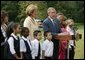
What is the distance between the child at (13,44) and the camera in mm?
7176

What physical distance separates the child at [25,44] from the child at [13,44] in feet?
0.34

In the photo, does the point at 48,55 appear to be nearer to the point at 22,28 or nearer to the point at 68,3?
the point at 22,28

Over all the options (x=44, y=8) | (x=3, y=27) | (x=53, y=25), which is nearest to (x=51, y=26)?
(x=53, y=25)

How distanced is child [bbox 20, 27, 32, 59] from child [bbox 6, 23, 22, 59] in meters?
0.10

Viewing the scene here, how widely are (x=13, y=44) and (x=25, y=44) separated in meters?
0.29

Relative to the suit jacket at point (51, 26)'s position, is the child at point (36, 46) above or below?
below

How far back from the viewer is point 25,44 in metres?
7.41

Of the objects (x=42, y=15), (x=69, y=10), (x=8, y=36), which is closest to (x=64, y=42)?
(x=8, y=36)

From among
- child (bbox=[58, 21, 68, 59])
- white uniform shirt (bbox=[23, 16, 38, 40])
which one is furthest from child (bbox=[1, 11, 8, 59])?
child (bbox=[58, 21, 68, 59])

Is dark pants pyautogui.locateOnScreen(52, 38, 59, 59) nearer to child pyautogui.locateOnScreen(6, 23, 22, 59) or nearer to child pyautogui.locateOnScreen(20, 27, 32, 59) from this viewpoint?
child pyautogui.locateOnScreen(20, 27, 32, 59)

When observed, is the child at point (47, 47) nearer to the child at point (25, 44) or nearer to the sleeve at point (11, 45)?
the child at point (25, 44)

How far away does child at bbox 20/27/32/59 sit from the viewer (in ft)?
24.2

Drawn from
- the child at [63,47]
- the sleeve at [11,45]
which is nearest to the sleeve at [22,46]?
the sleeve at [11,45]

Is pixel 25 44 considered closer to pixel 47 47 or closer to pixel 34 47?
pixel 34 47
